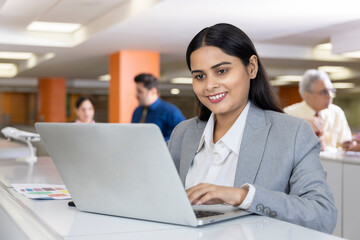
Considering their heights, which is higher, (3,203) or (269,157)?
(269,157)

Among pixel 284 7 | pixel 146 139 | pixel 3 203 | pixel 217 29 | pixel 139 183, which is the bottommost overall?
pixel 3 203

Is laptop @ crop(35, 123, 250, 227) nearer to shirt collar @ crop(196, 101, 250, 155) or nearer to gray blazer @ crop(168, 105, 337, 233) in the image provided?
gray blazer @ crop(168, 105, 337, 233)

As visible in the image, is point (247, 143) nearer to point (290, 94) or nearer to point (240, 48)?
point (240, 48)

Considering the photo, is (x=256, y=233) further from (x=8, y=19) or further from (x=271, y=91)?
(x=8, y=19)

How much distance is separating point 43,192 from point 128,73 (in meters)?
9.03

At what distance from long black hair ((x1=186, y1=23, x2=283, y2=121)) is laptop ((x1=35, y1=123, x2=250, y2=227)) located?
54cm

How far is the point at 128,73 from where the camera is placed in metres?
10.8

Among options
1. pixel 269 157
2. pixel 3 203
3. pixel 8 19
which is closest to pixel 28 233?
pixel 3 203

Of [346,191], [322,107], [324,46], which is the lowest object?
[346,191]

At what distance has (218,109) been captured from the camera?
1.81 m

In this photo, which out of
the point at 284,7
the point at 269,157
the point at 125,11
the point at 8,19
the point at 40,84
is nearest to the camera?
the point at 269,157

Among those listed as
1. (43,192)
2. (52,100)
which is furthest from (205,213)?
(52,100)

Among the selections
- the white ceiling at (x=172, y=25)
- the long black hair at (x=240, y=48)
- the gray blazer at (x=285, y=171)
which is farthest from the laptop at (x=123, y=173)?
the white ceiling at (x=172, y=25)

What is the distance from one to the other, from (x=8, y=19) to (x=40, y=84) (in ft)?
32.1
